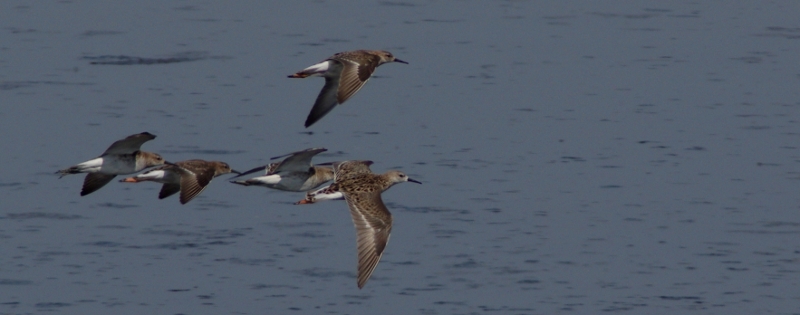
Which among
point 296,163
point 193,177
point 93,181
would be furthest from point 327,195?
point 93,181

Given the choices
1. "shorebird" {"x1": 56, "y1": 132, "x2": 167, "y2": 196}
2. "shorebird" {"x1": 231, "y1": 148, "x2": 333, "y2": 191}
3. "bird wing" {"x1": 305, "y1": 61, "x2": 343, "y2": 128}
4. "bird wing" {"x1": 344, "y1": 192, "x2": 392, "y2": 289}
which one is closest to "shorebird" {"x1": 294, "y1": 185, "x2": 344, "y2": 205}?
"bird wing" {"x1": 344, "y1": 192, "x2": 392, "y2": 289}

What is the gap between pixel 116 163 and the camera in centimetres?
1648

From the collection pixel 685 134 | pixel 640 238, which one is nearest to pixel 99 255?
pixel 640 238

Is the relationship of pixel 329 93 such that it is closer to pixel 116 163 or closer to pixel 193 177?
pixel 193 177

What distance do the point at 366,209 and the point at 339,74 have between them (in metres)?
2.65

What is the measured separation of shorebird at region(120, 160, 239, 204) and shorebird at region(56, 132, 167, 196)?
0.77 feet

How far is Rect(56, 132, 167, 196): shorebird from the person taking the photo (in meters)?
16.1

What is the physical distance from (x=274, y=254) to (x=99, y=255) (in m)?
1.93

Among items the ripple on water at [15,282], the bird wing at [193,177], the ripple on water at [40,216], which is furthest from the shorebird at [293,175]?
the ripple on water at [40,216]

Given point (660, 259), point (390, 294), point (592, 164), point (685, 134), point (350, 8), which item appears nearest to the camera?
point (390, 294)

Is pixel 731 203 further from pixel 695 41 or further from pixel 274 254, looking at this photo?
pixel 695 41

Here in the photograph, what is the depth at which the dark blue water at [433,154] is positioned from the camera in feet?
53.9

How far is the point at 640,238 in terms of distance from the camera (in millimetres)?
18031

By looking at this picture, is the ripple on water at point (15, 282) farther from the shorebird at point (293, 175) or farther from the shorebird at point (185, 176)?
the shorebird at point (293, 175)
